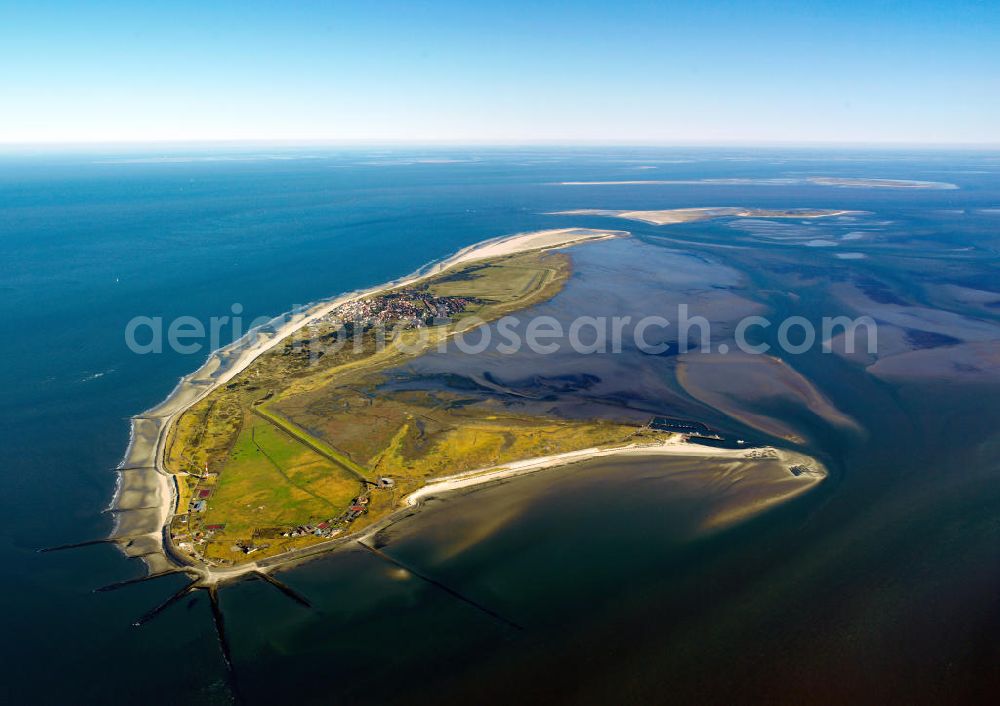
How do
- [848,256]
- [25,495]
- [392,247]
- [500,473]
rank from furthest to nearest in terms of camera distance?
[392,247] → [848,256] → [500,473] → [25,495]

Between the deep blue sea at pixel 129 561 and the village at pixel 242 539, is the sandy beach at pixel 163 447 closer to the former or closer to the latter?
the village at pixel 242 539

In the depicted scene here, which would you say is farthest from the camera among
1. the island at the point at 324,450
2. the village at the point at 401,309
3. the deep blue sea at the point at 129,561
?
the village at the point at 401,309

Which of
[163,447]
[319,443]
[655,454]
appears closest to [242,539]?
[319,443]

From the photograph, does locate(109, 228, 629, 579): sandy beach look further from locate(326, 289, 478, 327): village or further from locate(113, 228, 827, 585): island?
locate(326, 289, 478, 327): village

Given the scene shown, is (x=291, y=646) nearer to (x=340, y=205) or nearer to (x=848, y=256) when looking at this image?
(x=848, y=256)

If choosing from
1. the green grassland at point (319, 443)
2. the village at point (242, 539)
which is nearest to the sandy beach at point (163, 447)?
the village at point (242, 539)

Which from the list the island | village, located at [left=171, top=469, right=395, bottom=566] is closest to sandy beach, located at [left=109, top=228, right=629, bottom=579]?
the island

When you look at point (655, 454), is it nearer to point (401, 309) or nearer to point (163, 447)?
point (163, 447)

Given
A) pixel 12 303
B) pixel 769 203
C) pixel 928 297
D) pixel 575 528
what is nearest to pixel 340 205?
pixel 12 303
